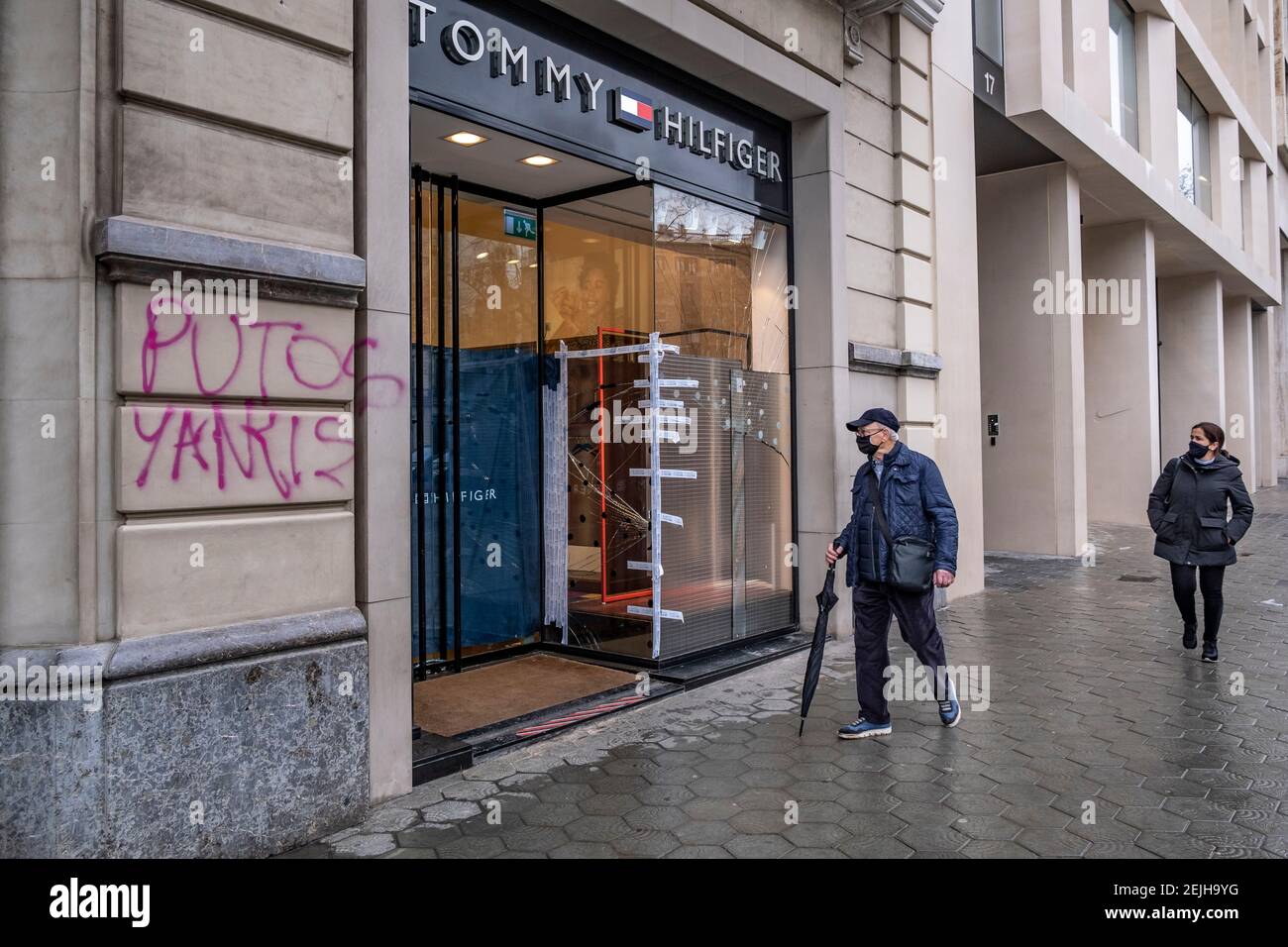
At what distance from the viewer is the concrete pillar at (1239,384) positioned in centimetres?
2373

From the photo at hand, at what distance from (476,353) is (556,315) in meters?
0.96

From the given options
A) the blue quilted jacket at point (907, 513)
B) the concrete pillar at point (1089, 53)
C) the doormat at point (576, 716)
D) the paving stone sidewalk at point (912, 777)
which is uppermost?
the concrete pillar at point (1089, 53)

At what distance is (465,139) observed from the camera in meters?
6.39

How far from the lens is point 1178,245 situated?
61.9 feet

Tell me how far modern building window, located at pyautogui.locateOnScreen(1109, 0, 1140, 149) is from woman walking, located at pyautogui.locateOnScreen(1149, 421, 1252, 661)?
9.56 meters

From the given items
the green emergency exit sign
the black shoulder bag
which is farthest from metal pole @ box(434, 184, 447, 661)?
the black shoulder bag

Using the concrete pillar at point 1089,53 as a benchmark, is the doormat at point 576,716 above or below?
below

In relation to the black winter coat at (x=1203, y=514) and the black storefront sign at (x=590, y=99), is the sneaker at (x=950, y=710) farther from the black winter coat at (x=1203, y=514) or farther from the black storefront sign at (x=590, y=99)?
the black storefront sign at (x=590, y=99)

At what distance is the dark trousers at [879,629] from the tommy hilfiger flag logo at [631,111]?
365cm

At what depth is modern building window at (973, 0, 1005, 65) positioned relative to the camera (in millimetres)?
11172

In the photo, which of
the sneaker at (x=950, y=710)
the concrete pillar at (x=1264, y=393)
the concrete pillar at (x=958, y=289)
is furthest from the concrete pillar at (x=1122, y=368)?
the concrete pillar at (x=1264, y=393)

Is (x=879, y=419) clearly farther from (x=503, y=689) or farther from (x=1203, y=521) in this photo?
(x=1203, y=521)

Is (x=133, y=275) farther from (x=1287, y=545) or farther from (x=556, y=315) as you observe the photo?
(x=1287, y=545)
